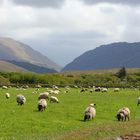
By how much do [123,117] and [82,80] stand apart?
125 m

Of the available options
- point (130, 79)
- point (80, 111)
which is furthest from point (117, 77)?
point (80, 111)

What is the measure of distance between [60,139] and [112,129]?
6.03 meters

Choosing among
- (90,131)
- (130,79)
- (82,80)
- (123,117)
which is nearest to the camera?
(90,131)

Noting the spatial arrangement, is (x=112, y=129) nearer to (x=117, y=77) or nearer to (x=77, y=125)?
(x=77, y=125)

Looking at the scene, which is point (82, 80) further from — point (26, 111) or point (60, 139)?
point (60, 139)

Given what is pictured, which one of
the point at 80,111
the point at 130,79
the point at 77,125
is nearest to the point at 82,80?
the point at 130,79

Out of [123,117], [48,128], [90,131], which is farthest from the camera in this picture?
[123,117]

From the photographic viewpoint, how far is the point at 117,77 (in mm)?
181500

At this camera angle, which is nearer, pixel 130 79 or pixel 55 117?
pixel 55 117

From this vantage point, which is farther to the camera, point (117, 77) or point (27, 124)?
point (117, 77)

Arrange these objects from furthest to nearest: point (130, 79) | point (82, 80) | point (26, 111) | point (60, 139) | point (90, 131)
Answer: point (130, 79), point (82, 80), point (26, 111), point (90, 131), point (60, 139)

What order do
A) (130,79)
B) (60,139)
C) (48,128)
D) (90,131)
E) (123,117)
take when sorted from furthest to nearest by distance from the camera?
(130,79) → (123,117) → (48,128) → (90,131) → (60,139)

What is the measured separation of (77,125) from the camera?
34.8m

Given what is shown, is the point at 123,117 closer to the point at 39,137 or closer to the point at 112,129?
the point at 112,129
